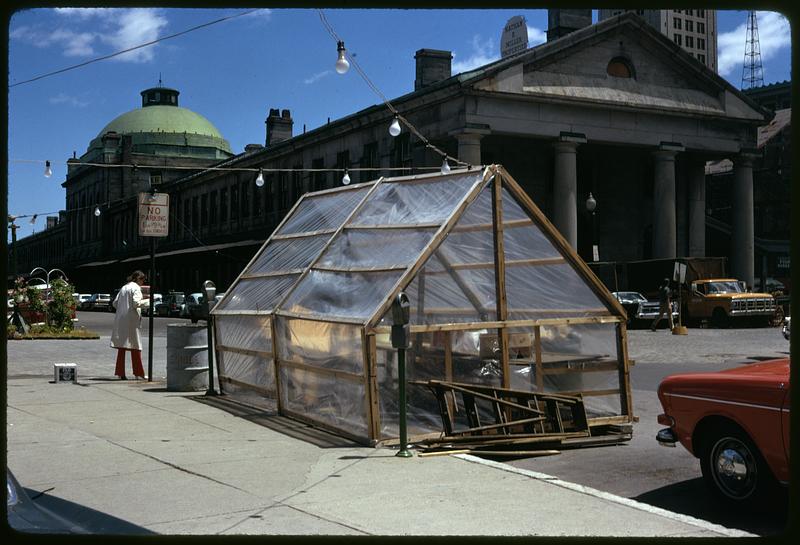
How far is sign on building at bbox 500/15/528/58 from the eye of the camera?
170 ft

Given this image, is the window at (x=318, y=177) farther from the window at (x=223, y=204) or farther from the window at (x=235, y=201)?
the window at (x=223, y=204)

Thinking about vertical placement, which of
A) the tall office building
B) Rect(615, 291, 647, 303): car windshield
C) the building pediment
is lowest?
Rect(615, 291, 647, 303): car windshield

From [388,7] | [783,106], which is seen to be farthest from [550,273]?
[783,106]

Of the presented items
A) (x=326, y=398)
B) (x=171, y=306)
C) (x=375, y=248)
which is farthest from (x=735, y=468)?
(x=171, y=306)

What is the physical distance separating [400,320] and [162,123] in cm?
9559

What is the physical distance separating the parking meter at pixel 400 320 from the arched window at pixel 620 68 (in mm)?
40238

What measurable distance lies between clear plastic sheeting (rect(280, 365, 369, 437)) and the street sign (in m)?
5.45

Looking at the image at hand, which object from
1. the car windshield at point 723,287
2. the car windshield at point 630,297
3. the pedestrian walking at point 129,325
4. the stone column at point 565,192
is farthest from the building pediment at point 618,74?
the pedestrian walking at point 129,325

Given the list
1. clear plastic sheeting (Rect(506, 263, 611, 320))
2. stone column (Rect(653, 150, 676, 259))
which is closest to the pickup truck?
stone column (Rect(653, 150, 676, 259))

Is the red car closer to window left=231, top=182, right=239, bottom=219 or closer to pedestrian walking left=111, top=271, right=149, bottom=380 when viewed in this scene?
pedestrian walking left=111, top=271, right=149, bottom=380

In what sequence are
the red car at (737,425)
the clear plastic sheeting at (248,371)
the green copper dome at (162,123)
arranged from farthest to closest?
the green copper dome at (162,123), the clear plastic sheeting at (248,371), the red car at (737,425)

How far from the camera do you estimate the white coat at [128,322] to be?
52.0 feet

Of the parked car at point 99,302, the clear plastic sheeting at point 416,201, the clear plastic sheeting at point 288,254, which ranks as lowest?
the parked car at point 99,302

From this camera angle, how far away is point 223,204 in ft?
218
